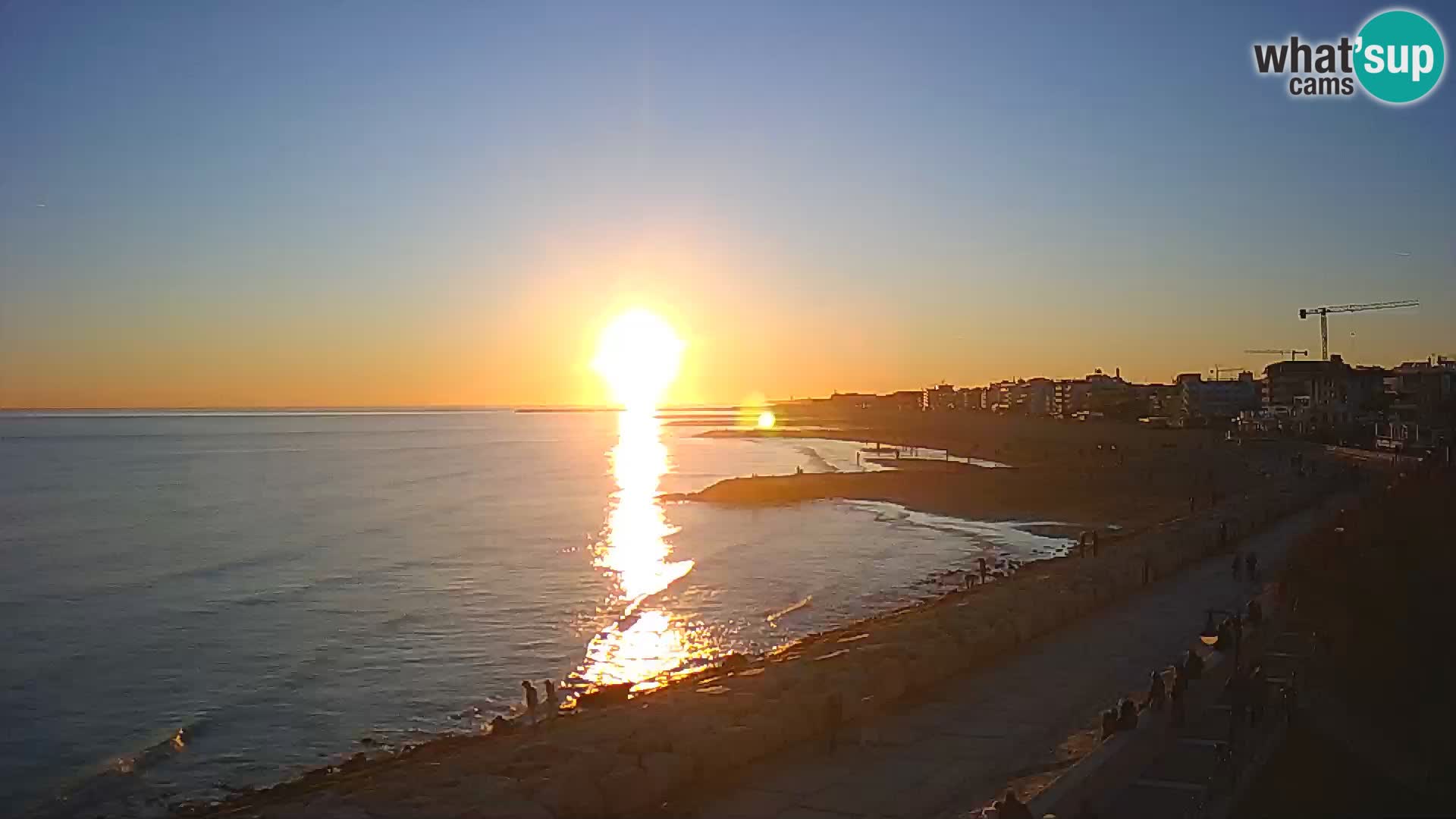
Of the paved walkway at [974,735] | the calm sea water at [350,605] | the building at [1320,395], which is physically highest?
the building at [1320,395]

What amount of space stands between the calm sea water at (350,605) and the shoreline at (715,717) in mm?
2261

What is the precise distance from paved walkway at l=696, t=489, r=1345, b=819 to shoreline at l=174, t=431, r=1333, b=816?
0.42m

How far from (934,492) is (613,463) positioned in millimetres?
47982

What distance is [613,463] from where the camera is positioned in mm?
97812

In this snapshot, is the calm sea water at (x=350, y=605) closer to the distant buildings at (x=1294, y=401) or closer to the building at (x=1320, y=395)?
the distant buildings at (x=1294, y=401)

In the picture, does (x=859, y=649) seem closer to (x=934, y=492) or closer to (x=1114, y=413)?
(x=934, y=492)

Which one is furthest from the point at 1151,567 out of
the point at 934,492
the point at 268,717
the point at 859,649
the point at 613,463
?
the point at 613,463

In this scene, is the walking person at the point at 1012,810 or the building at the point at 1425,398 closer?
the walking person at the point at 1012,810

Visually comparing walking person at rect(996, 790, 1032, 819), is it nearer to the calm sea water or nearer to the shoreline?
the shoreline

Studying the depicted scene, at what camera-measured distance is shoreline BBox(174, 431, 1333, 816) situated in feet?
35.8

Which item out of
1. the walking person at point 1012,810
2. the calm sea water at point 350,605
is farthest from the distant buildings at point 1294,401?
the walking person at point 1012,810

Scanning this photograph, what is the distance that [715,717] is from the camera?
13.0 meters

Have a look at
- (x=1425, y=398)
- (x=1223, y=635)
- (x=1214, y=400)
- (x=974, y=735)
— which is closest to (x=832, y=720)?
(x=974, y=735)

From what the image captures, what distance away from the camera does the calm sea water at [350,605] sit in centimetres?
1714
